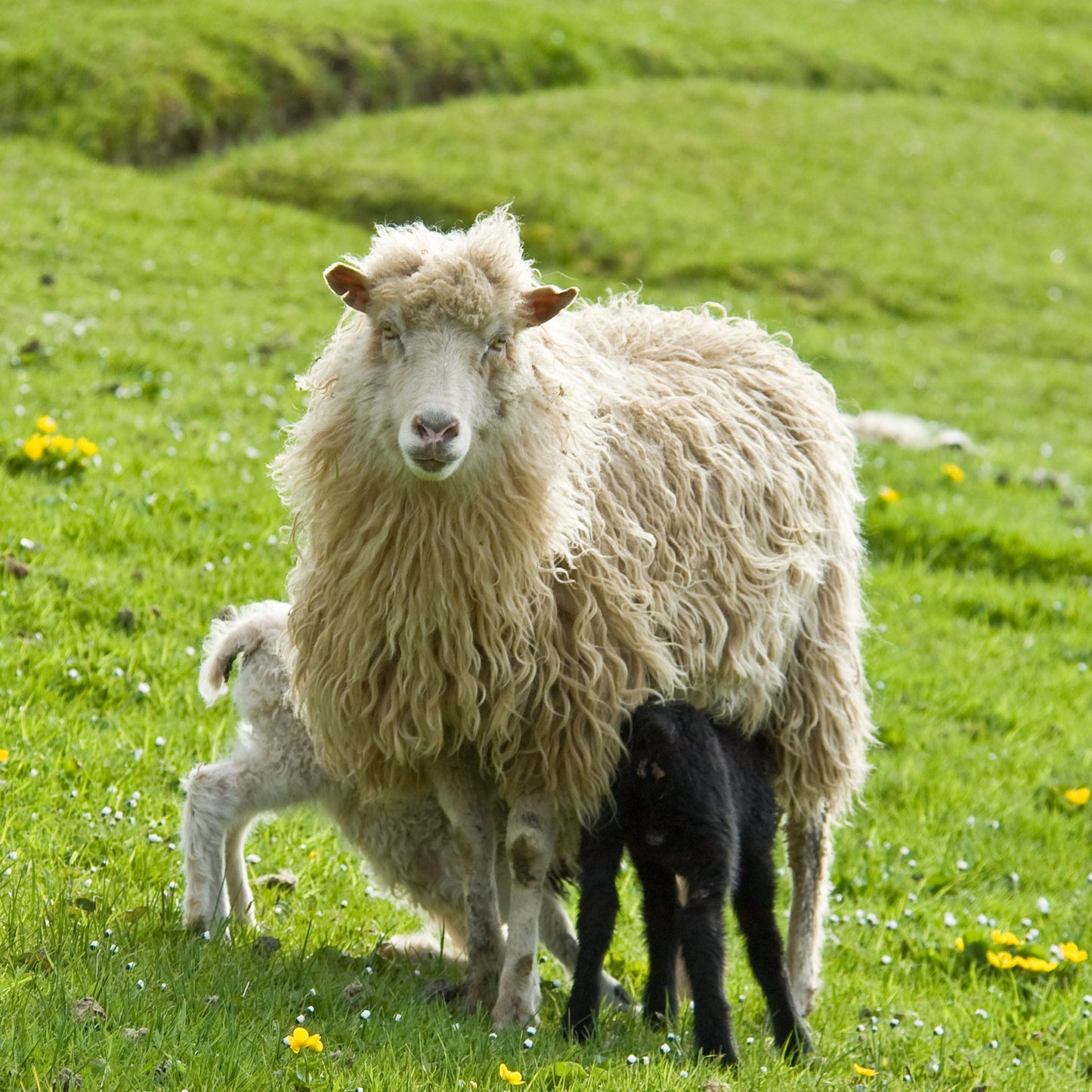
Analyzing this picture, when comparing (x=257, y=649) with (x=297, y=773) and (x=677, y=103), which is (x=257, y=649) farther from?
(x=677, y=103)

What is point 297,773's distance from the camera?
188 inches

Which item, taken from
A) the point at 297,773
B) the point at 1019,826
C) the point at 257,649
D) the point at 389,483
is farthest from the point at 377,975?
the point at 1019,826

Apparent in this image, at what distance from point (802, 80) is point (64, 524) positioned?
65.7 ft

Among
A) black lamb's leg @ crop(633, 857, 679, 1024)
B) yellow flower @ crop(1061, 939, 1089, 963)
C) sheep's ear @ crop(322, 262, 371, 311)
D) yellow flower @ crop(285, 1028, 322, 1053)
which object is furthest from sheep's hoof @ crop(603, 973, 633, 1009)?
sheep's ear @ crop(322, 262, 371, 311)

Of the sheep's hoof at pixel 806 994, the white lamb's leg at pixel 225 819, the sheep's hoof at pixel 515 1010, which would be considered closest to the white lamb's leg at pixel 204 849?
the white lamb's leg at pixel 225 819

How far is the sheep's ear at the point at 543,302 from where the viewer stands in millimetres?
4266

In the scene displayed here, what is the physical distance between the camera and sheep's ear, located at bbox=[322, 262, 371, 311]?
4141 mm

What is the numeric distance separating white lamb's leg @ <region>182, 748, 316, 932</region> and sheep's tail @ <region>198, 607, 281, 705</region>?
0.94ft

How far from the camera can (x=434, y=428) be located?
3.83 metres

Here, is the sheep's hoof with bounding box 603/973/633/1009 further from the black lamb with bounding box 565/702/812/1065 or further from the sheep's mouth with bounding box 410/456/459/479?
the sheep's mouth with bounding box 410/456/459/479

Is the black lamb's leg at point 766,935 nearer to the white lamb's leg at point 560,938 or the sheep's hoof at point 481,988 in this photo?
the white lamb's leg at point 560,938

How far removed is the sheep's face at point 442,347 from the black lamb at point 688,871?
41.8 inches

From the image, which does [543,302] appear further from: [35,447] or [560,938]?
[35,447]

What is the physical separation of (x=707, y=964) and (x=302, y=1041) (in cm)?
128
